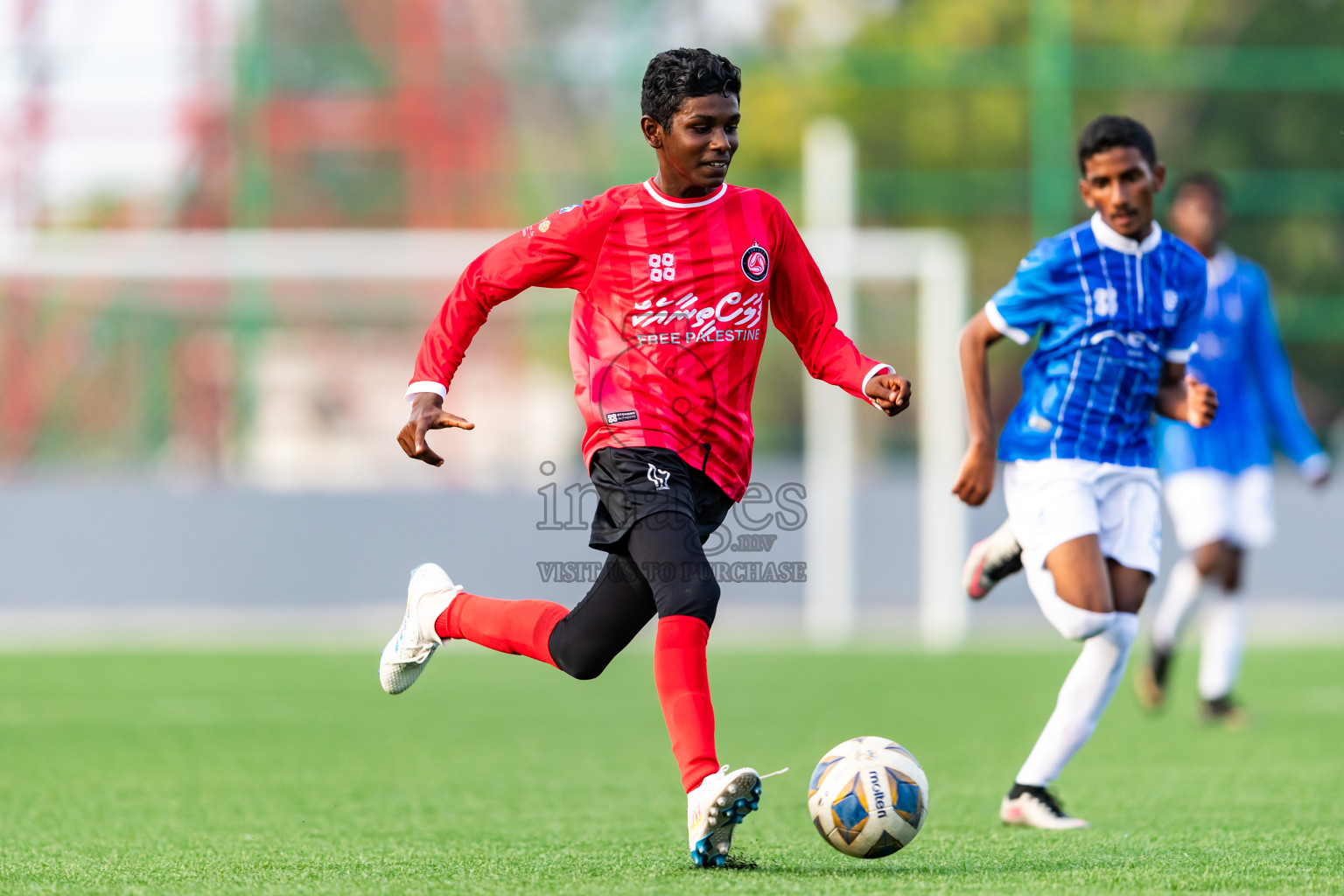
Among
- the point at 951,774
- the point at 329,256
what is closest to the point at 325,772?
the point at 951,774

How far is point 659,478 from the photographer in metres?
4.23

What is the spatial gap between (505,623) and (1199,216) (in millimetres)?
4062

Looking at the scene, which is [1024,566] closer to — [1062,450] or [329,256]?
[1062,450]

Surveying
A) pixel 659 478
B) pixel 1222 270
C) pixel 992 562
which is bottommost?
pixel 992 562

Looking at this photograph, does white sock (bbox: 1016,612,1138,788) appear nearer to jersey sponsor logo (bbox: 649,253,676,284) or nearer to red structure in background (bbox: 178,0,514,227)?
jersey sponsor logo (bbox: 649,253,676,284)

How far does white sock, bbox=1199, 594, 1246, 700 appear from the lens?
7.88m

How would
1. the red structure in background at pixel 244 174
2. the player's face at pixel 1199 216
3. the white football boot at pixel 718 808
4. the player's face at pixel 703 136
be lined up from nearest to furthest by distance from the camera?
the white football boot at pixel 718 808
the player's face at pixel 703 136
the player's face at pixel 1199 216
the red structure in background at pixel 244 174

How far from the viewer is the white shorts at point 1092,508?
4871 mm

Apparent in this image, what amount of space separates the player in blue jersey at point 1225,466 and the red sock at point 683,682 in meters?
4.46

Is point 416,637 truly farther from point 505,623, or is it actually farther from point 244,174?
point 244,174

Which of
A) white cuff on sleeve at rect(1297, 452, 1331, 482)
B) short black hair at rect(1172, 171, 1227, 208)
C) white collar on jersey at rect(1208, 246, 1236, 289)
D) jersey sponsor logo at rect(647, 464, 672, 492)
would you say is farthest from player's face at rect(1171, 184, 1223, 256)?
jersey sponsor logo at rect(647, 464, 672, 492)

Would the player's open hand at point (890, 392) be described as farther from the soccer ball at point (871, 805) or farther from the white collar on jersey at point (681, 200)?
the soccer ball at point (871, 805)

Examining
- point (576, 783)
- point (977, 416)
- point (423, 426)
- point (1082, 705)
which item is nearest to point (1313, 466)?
point (1082, 705)

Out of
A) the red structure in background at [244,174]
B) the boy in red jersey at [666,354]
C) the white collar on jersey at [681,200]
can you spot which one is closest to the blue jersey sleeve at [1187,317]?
the boy in red jersey at [666,354]
